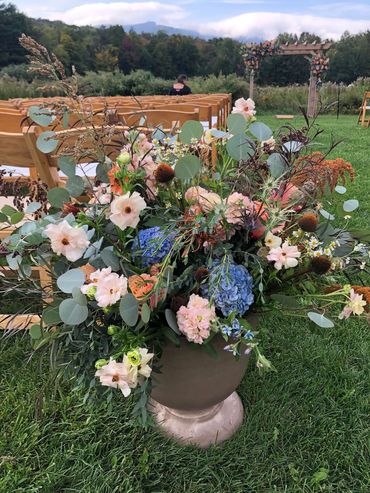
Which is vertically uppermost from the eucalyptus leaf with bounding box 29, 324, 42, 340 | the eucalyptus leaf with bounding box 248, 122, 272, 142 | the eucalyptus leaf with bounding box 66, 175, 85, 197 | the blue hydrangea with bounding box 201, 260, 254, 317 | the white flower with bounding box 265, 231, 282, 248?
the eucalyptus leaf with bounding box 248, 122, 272, 142

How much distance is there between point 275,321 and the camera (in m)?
2.17

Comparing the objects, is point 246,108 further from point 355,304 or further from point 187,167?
point 355,304

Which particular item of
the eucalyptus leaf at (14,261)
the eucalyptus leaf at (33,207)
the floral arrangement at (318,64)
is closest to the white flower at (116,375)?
the eucalyptus leaf at (14,261)

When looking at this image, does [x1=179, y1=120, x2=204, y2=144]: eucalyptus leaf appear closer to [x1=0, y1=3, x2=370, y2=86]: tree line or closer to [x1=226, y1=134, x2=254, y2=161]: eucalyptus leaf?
[x1=226, y1=134, x2=254, y2=161]: eucalyptus leaf

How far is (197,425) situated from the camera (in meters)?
1.50

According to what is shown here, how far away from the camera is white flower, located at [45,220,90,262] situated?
901 mm

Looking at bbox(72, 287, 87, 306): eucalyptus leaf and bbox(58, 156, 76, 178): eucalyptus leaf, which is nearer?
bbox(72, 287, 87, 306): eucalyptus leaf

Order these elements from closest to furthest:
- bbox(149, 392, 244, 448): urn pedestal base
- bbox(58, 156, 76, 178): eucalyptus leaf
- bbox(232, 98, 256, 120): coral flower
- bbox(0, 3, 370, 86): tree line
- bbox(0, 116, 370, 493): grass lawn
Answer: bbox(58, 156, 76, 178): eucalyptus leaf, bbox(232, 98, 256, 120): coral flower, bbox(0, 116, 370, 493): grass lawn, bbox(149, 392, 244, 448): urn pedestal base, bbox(0, 3, 370, 86): tree line

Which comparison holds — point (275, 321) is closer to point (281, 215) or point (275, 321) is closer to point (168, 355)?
point (168, 355)

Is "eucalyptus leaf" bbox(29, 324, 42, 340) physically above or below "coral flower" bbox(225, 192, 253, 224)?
below

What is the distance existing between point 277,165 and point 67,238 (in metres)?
0.51

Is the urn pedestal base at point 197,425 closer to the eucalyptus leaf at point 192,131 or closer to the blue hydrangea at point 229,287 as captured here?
A: the blue hydrangea at point 229,287

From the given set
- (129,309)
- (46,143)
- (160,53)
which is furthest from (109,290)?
(160,53)

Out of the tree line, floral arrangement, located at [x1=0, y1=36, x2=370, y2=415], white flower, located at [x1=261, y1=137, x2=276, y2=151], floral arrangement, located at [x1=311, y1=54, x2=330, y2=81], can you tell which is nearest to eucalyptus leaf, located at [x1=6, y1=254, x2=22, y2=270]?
floral arrangement, located at [x1=0, y1=36, x2=370, y2=415]
